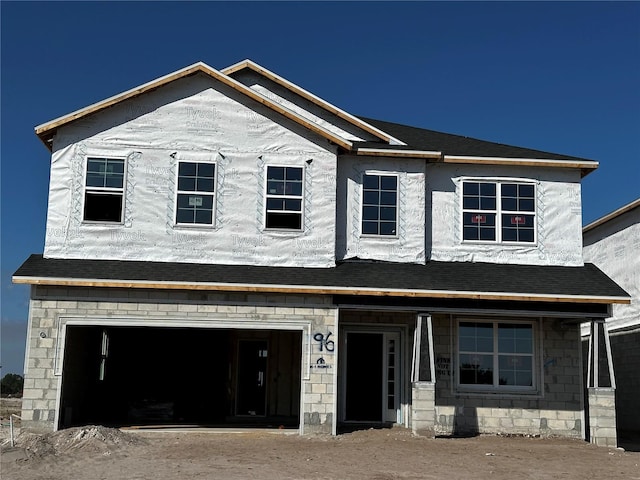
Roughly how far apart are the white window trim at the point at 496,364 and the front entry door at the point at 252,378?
5140mm

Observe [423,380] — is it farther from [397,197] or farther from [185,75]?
[185,75]

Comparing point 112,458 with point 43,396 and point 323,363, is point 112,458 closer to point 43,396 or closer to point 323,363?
point 43,396

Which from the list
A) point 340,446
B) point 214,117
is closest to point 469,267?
point 340,446

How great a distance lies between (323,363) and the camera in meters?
16.6

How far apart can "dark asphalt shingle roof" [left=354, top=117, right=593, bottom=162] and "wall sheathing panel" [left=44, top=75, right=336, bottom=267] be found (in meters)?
2.24

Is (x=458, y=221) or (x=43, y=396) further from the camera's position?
(x=458, y=221)

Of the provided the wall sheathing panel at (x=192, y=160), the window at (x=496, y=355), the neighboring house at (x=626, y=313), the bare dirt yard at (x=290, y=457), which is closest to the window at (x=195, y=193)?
the wall sheathing panel at (x=192, y=160)

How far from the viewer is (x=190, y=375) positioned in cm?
2048

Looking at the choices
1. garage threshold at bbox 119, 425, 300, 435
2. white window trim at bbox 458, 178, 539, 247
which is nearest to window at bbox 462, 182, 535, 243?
white window trim at bbox 458, 178, 539, 247

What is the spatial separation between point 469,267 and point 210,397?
7.81m

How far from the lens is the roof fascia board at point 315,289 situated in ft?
52.1

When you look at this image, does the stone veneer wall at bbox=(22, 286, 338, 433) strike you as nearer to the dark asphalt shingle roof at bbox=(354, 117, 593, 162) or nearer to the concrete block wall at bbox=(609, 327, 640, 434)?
the dark asphalt shingle roof at bbox=(354, 117, 593, 162)

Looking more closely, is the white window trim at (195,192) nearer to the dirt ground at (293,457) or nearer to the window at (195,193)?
the window at (195,193)

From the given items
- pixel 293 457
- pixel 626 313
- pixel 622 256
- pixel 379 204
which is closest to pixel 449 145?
pixel 379 204
